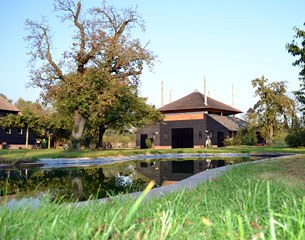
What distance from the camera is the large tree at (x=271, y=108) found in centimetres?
3115

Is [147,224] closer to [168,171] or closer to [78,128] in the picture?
[168,171]

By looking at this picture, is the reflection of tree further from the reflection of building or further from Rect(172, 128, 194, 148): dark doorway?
Rect(172, 128, 194, 148): dark doorway

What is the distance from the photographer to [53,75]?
18.9m

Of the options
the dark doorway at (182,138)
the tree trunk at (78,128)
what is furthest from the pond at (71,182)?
the dark doorway at (182,138)

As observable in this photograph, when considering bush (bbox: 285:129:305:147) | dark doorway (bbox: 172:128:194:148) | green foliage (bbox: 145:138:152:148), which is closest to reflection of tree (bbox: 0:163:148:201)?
bush (bbox: 285:129:305:147)

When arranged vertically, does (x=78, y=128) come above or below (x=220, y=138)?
above

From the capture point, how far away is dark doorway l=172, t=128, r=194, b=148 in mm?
34000

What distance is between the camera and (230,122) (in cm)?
3472

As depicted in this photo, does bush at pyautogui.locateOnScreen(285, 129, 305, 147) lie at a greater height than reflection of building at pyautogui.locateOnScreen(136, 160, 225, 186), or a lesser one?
greater

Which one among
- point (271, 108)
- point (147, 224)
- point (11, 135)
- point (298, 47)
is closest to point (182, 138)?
point (271, 108)

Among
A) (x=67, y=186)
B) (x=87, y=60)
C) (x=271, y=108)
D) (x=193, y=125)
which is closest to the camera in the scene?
(x=67, y=186)

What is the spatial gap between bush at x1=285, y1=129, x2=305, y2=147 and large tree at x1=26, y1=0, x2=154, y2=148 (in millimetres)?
15297

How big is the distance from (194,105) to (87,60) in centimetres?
1695

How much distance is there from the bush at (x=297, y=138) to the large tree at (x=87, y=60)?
602 inches
